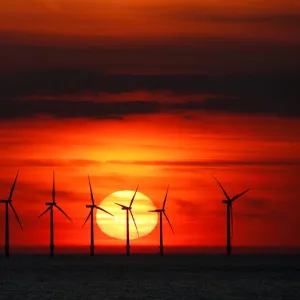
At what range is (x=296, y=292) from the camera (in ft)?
593

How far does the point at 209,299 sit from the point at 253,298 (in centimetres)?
680

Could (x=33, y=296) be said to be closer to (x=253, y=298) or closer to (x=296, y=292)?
(x=253, y=298)

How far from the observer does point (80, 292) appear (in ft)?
584

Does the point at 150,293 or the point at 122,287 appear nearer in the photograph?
the point at 150,293

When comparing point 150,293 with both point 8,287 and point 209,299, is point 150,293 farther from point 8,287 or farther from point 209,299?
point 8,287

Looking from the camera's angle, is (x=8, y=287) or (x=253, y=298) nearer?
(x=253, y=298)

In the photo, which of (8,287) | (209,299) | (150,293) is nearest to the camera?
(209,299)

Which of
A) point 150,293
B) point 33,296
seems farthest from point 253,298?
point 33,296

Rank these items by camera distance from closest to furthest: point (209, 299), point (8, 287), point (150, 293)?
1. point (209, 299)
2. point (150, 293)
3. point (8, 287)

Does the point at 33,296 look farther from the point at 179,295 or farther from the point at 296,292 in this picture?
the point at 296,292

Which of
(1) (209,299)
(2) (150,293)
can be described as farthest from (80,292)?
(1) (209,299)

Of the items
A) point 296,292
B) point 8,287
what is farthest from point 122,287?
point 296,292

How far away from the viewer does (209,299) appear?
161m

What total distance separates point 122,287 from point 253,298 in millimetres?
37908
